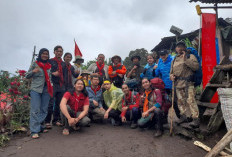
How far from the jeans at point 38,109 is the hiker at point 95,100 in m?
1.13

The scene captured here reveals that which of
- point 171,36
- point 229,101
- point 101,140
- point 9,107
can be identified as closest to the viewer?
point 229,101

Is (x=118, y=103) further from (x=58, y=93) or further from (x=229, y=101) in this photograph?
(x=229, y=101)

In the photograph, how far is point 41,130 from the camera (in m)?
4.04

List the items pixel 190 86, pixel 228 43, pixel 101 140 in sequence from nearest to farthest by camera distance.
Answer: pixel 101 140, pixel 190 86, pixel 228 43

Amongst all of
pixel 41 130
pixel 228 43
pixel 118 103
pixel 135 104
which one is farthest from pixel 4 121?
pixel 228 43

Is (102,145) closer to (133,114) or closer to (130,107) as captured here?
(133,114)

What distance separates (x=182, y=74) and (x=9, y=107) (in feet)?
14.2

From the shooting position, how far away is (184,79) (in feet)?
13.3

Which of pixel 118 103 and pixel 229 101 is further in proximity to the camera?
pixel 118 103

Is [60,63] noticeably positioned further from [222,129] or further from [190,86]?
[222,129]

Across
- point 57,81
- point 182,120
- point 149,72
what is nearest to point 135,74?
point 149,72

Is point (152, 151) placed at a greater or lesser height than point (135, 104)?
lesser

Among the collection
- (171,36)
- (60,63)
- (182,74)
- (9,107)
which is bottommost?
(9,107)

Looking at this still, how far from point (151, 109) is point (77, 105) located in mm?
1706
